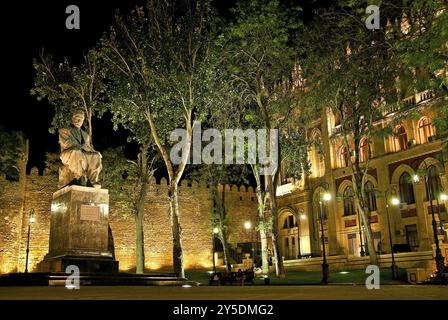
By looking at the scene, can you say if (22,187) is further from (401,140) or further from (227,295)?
(227,295)

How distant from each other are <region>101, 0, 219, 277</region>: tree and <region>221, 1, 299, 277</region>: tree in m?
1.31

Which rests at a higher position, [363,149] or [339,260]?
[363,149]

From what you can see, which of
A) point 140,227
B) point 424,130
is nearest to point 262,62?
point 140,227

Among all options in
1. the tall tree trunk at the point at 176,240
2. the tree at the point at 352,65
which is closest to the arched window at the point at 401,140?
the tree at the point at 352,65

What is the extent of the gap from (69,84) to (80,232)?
9478mm

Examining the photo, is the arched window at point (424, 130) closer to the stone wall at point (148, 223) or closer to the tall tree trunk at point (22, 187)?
the stone wall at point (148, 223)

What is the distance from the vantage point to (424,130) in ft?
103

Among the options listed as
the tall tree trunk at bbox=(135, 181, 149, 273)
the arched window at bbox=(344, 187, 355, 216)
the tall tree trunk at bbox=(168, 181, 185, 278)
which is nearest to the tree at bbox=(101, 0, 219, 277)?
the tall tree trunk at bbox=(168, 181, 185, 278)

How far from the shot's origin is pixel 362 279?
66.6ft

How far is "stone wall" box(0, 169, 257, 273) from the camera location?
30609mm
